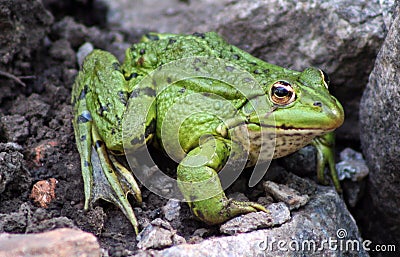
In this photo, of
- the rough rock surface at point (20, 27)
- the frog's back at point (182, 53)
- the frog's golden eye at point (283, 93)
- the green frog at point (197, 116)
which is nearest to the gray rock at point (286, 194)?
the green frog at point (197, 116)

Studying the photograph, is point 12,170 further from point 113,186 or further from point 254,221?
point 254,221

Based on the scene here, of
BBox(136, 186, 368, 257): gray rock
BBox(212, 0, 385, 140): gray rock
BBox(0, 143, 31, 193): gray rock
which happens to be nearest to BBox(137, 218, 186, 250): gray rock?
BBox(136, 186, 368, 257): gray rock

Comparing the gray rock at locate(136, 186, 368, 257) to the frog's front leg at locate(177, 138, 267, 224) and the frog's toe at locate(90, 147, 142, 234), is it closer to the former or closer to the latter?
the frog's front leg at locate(177, 138, 267, 224)

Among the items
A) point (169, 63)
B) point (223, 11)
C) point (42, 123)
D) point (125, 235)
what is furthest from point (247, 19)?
point (125, 235)

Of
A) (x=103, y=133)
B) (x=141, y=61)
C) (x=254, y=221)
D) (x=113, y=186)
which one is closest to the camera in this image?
(x=254, y=221)

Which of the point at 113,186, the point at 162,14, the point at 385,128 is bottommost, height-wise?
the point at 385,128

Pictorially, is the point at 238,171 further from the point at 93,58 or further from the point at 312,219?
the point at 93,58

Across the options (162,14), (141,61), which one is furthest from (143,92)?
(162,14)

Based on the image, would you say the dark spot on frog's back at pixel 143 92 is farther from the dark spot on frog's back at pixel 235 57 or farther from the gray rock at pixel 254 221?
the gray rock at pixel 254 221
